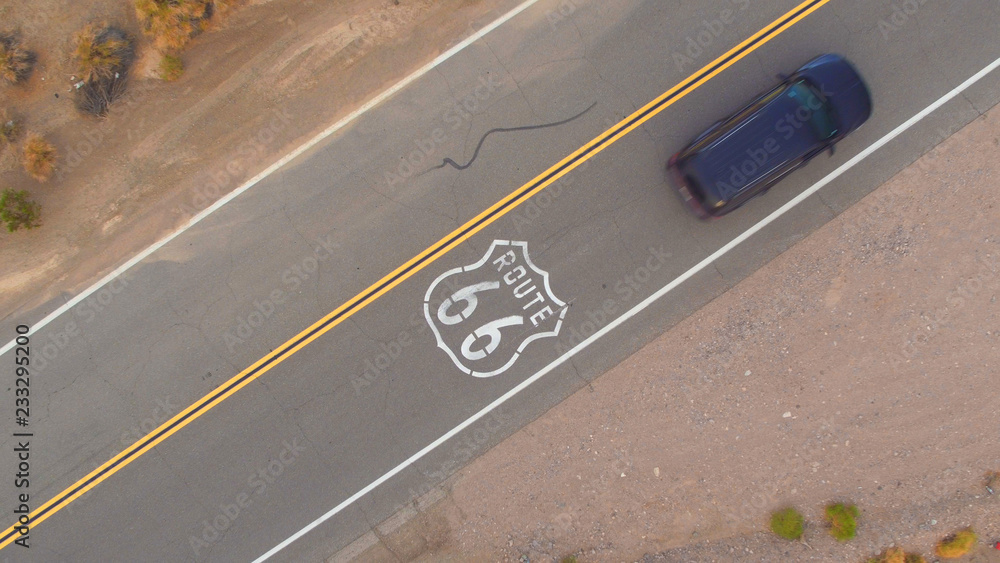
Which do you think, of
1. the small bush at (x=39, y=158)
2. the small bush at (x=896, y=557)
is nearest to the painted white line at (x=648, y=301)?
the small bush at (x=896, y=557)

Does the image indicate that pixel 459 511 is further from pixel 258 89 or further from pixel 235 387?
pixel 258 89

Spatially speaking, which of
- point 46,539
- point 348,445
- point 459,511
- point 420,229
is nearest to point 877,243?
point 420,229

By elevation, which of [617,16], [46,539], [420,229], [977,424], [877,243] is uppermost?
[617,16]
